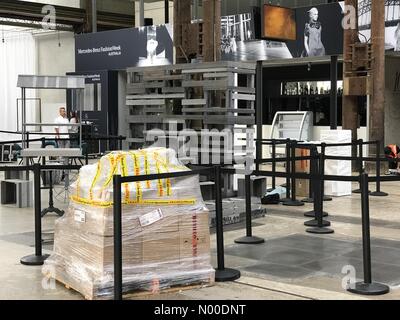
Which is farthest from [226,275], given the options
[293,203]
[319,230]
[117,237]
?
[293,203]

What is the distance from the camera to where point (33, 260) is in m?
6.79

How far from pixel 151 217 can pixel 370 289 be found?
2.04 meters

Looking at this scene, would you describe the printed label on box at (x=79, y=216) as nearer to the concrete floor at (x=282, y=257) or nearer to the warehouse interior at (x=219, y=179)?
the warehouse interior at (x=219, y=179)

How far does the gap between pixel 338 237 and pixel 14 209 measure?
5.77 m

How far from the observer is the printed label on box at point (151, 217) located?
5.47 meters

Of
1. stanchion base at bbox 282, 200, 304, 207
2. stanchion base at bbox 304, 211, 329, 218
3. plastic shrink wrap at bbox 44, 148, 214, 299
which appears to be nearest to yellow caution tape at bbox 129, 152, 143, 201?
plastic shrink wrap at bbox 44, 148, 214, 299

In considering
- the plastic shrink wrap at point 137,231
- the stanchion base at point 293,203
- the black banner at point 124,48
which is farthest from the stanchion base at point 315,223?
the black banner at point 124,48

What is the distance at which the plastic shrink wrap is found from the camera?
5.35m

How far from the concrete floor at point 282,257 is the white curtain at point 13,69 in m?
17.1

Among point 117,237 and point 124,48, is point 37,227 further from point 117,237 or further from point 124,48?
point 124,48

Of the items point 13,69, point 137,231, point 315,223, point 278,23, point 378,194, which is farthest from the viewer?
point 13,69

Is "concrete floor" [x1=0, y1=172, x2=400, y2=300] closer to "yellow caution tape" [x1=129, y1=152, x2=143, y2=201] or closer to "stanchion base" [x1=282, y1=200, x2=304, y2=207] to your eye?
"stanchion base" [x1=282, y1=200, x2=304, y2=207]

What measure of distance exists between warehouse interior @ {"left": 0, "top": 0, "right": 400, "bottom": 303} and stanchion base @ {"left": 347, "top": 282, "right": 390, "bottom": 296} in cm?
2
